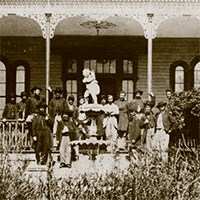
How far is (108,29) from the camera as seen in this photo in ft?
72.9

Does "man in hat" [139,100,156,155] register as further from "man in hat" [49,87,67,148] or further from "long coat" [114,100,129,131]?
"man in hat" [49,87,67,148]

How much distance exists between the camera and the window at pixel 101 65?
75.4 ft

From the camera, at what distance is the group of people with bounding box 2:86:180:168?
1555cm

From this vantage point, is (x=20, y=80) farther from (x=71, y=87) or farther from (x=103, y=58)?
(x=103, y=58)

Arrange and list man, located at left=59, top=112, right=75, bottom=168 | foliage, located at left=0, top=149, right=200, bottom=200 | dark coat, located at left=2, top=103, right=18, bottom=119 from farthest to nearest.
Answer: dark coat, located at left=2, top=103, right=18, bottom=119
man, located at left=59, top=112, right=75, bottom=168
foliage, located at left=0, top=149, right=200, bottom=200

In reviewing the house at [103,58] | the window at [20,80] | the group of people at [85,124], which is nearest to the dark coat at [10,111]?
the group of people at [85,124]

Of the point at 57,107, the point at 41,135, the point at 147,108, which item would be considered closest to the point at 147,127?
the point at 147,108

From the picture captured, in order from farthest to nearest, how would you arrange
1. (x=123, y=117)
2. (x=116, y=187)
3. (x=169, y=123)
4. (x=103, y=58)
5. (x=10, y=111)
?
(x=103, y=58), (x=10, y=111), (x=123, y=117), (x=169, y=123), (x=116, y=187)

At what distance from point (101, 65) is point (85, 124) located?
746 centimetres

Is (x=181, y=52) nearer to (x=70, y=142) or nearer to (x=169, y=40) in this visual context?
(x=169, y=40)

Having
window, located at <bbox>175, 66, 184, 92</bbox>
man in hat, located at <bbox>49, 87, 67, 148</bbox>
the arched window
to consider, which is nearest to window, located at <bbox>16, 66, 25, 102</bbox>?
man in hat, located at <bbox>49, 87, 67, 148</bbox>

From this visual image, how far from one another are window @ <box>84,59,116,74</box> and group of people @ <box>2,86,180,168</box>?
16.3 feet

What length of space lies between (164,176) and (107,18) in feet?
43.3

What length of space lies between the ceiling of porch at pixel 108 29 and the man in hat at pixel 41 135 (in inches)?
243
